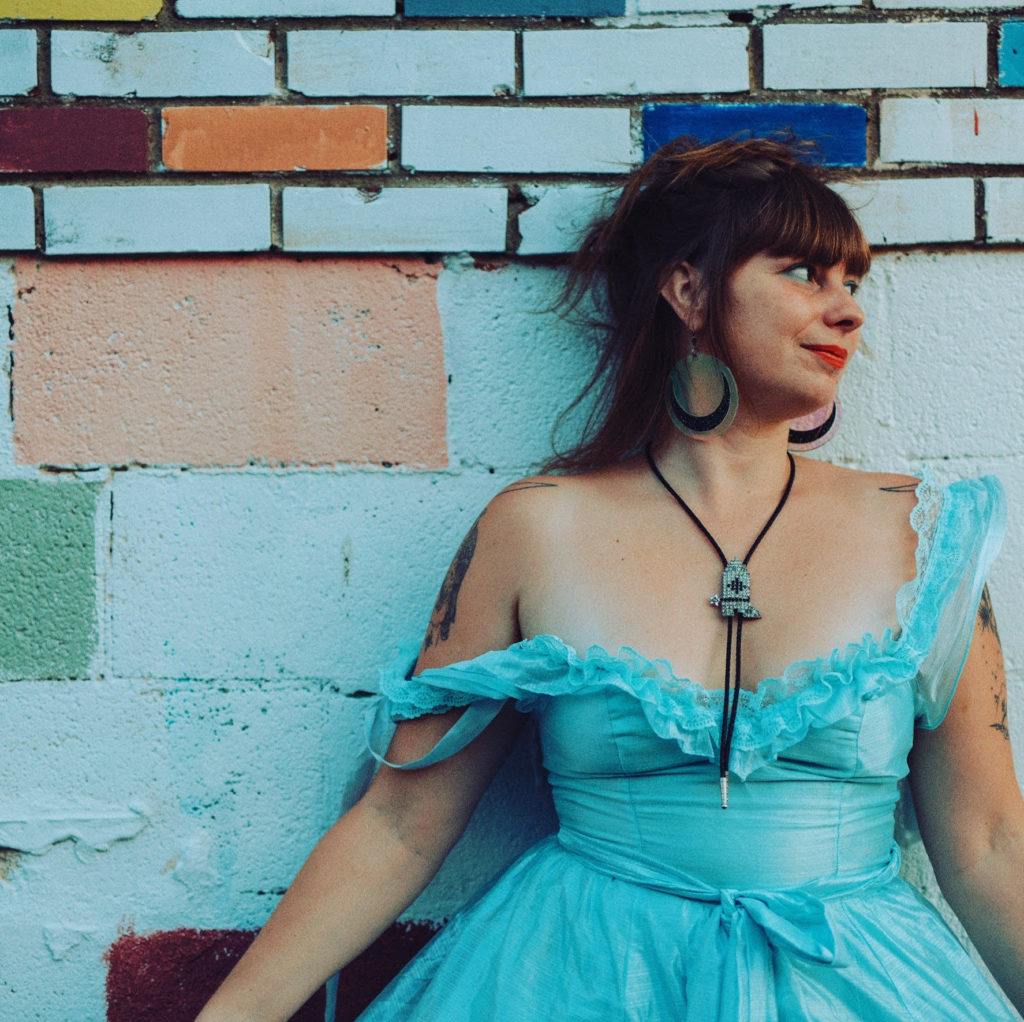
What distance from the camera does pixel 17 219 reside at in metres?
1.75

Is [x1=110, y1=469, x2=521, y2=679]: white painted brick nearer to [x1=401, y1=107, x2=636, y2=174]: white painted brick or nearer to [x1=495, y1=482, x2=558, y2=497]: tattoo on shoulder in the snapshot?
[x1=495, y1=482, x2=558, y2=497]: tattoo on shoulder

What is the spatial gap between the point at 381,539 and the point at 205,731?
442 mm

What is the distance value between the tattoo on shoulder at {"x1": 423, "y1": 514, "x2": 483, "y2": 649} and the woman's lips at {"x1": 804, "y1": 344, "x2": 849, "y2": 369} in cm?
55

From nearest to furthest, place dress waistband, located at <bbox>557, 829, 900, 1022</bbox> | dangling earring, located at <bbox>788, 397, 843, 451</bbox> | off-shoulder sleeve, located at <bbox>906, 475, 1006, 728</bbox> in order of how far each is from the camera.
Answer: dress waistband, located at <bbox>557, 829, 900, 1022</bbox> → off-shoulder sleeve, located at <bbox>906, 475, 1006, 728</bbox> → dangling earring, located at <bbox>788, 397, 843, 451</bbox>

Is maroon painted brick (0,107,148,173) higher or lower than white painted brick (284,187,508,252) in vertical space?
higher

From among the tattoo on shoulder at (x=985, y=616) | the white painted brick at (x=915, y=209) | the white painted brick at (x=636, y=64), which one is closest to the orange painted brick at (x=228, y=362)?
the white painted brick at (x=636, y=64)

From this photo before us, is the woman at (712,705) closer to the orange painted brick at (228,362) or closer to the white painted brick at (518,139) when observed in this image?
the white painted brick at (518,139)

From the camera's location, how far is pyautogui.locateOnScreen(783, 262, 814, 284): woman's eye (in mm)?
1494

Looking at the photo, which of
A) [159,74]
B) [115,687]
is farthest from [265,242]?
[115,687]

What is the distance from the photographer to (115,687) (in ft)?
5.83

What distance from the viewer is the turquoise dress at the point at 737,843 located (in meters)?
1.31

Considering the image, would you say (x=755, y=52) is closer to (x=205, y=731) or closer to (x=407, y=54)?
(x=407, y=54)

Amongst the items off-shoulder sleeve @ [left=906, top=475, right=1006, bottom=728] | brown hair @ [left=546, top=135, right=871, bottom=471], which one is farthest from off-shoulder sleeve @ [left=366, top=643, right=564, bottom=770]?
off-shoulder sleeve @ [left=906, top=475, right=1006, bottom=728]

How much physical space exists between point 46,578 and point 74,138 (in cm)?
73
